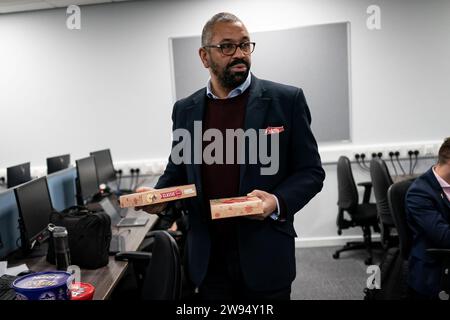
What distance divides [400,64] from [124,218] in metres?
2.62

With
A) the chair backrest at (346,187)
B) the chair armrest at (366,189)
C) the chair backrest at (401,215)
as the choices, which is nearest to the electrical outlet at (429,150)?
the chair armrest at (366,189)

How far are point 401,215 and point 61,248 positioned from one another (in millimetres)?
1552

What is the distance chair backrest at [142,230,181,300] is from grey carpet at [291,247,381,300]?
132cm

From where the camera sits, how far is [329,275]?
2.88m

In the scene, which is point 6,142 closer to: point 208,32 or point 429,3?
point 208,32

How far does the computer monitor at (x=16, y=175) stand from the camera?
281 cm

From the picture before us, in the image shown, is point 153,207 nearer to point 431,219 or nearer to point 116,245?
point 116,245

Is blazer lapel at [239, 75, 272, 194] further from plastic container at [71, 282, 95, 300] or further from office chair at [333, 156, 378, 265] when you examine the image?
office chair at [333, 156, 378, 265]

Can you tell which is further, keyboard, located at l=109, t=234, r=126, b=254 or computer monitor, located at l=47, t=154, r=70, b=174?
computer monitor, located at l=47, t=154, r=70, b=174

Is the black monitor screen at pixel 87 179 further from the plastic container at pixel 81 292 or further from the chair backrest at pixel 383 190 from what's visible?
the chair backrest at pixel 383 190

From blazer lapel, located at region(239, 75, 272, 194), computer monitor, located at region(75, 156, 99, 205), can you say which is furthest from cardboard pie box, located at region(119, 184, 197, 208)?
computer monitor, located at region(75, 156, 99, 205)

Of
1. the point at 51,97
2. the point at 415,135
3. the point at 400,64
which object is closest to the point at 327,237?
the point at 415,135

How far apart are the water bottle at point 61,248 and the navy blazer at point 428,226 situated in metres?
1.45

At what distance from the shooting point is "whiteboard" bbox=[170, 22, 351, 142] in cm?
335
